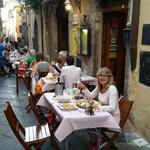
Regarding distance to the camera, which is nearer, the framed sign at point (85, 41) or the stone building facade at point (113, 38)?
the stone building facade at point (113, 38)

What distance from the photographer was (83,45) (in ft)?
27.7

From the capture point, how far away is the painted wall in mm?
5074

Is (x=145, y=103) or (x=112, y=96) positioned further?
(x=145, y=103)

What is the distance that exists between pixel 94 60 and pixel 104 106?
372cm

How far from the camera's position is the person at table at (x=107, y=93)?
4.34 meters

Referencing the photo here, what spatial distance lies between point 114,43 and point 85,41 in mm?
821

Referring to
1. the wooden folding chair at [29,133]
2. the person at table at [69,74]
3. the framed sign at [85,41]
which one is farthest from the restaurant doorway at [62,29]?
the wooden folding chair at [29,133]

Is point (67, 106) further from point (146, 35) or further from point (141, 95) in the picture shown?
point (146, 35)

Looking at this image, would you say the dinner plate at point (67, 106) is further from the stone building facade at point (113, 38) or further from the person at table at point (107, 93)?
the stone building facade at point (113, 38)

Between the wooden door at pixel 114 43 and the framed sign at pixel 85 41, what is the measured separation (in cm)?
41

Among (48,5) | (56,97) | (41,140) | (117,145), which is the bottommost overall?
(117,145)

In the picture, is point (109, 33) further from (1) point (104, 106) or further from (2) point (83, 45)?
(1) point (104, 106)

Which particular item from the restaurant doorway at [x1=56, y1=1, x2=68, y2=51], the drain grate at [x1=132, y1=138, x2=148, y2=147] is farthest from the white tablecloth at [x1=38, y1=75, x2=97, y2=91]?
the restaurant doorway at [x1=56, y1=1, x2=68, y2=51]

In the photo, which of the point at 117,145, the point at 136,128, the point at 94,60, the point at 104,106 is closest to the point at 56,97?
the point at 104,106
